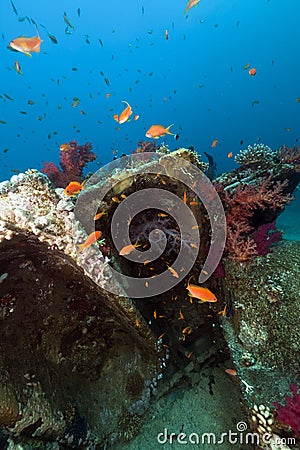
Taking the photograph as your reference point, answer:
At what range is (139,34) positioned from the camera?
250 feet

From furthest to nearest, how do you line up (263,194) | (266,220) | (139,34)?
(139,34)
(266,220)
(263,194)

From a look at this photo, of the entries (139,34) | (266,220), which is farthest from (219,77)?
(266,220)

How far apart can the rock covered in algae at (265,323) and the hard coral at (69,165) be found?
4.18 m

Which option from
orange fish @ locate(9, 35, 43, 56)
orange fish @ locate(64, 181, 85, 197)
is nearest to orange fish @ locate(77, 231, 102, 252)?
orange fish @ locate(64, 181, 85, 197)

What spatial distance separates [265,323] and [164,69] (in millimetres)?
95826

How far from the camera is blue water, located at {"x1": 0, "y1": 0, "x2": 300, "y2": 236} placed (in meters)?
68.8

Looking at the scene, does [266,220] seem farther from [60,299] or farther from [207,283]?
[60,299]

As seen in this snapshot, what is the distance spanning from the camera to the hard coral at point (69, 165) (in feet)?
20.9

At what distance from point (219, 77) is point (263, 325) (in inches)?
4041

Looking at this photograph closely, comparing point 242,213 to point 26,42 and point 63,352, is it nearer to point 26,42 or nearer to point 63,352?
point 63,352

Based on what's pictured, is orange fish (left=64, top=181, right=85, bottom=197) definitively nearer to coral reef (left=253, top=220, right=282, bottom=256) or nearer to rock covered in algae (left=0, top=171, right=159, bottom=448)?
rock covered in algae (left=0, top=171, right=159, bottom=448)

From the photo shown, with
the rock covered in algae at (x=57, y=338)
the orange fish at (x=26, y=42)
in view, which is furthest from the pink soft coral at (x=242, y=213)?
the orange fish at (x=26, y=42)

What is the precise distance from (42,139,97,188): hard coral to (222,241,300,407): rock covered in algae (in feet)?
13.7

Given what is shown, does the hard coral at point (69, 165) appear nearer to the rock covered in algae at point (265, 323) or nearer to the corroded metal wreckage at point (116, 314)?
the corroded metal wreckage at point (116, 314)
